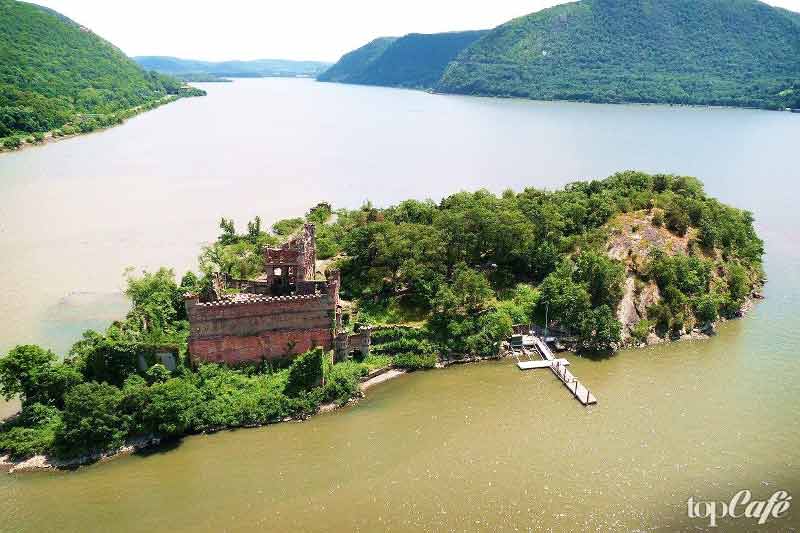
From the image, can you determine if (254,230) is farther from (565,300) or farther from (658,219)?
(658,219)

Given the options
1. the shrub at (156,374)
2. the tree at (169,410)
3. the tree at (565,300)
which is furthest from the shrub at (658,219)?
the shrub at (156,374)

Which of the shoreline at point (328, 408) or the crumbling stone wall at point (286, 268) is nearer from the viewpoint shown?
the shoreline at point (328, 408)

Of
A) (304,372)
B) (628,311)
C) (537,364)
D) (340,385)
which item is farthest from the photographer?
(628,311)

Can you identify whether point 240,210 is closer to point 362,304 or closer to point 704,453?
point 362,304

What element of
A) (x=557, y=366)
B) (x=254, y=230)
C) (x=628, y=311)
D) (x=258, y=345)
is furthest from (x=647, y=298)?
(x=254, y=230)

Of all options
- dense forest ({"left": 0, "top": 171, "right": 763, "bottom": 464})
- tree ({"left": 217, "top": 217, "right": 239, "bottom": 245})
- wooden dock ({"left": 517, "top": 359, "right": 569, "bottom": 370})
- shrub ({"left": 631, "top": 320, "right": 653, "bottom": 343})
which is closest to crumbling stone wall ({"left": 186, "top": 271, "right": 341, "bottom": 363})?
dense forest ({"left": 0, "top": 171, "right": 763, "bottom": 464})

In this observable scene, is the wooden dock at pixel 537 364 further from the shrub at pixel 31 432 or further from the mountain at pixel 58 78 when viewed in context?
the mountain at pixel 58 78

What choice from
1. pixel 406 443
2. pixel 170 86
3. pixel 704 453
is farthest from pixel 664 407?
pixel 170 86
